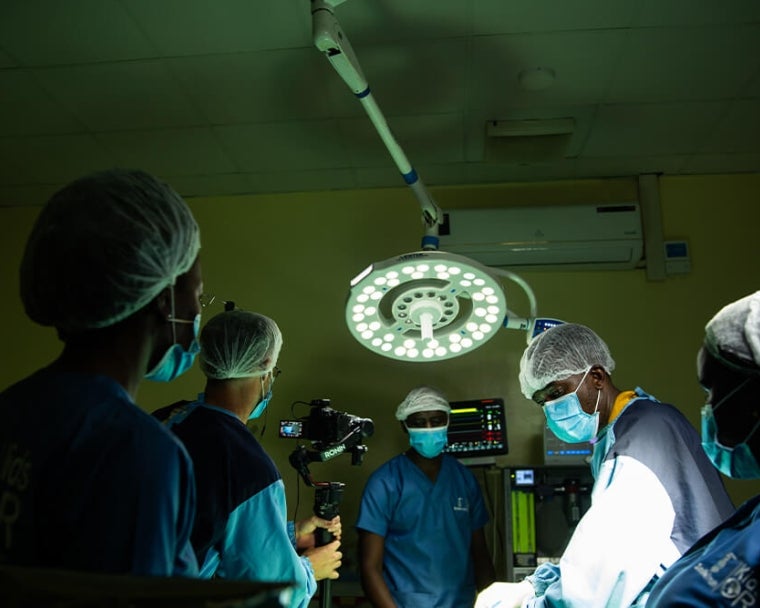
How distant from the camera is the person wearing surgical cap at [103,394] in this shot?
0.79 metres

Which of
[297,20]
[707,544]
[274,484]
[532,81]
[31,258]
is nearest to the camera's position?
[31,258]

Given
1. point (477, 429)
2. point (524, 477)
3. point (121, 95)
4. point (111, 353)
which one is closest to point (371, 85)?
point (121, 95)

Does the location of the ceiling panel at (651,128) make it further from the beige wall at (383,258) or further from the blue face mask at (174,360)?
the blue face mask at (174,360)

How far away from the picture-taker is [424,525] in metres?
2.84

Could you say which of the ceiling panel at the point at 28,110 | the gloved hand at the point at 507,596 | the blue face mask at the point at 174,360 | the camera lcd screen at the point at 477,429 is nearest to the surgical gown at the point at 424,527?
the camera lcd screen at the point at 477,429

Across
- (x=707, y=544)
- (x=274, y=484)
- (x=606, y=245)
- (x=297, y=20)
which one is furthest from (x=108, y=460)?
(x=606, y=245)

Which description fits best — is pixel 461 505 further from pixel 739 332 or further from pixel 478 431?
pixel 739 332

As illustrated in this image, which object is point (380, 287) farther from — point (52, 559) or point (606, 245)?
point (606, 245)

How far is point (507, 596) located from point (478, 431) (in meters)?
1.24

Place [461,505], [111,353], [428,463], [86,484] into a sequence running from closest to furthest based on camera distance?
[86,484] → [111,353] → [461,505] → [428,463]

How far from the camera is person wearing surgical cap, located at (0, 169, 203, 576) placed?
789mm

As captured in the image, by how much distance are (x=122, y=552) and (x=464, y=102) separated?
2.36 metres

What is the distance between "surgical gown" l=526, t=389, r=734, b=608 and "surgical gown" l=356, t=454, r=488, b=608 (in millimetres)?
1137

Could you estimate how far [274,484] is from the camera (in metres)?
1.50
